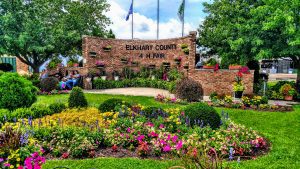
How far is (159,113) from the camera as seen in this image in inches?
333

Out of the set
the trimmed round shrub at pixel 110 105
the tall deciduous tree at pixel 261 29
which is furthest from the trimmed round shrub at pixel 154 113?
the tall deciduous tree at pixel 261 29

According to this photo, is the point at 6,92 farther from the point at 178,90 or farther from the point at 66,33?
the point at 66,33

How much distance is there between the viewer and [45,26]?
25.2m

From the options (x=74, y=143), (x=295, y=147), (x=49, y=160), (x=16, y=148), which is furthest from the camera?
(x=295, y=147)

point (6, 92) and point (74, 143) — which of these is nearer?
point (74, 143)

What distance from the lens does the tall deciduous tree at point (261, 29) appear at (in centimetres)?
1377

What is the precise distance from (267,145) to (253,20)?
10.5 meters

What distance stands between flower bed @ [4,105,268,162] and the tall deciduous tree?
842cm

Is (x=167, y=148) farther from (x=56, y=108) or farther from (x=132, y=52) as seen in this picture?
(x=132, y=52)

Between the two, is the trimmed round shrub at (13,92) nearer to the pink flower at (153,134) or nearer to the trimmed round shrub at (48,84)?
the pink flower at (153,134)

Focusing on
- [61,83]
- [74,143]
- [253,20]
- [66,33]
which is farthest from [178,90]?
[66,33]

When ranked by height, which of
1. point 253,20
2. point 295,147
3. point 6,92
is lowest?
point 295,147

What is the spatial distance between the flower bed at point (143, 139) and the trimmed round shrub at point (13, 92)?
10.1 feet

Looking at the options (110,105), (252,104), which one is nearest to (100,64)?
(110,105)
